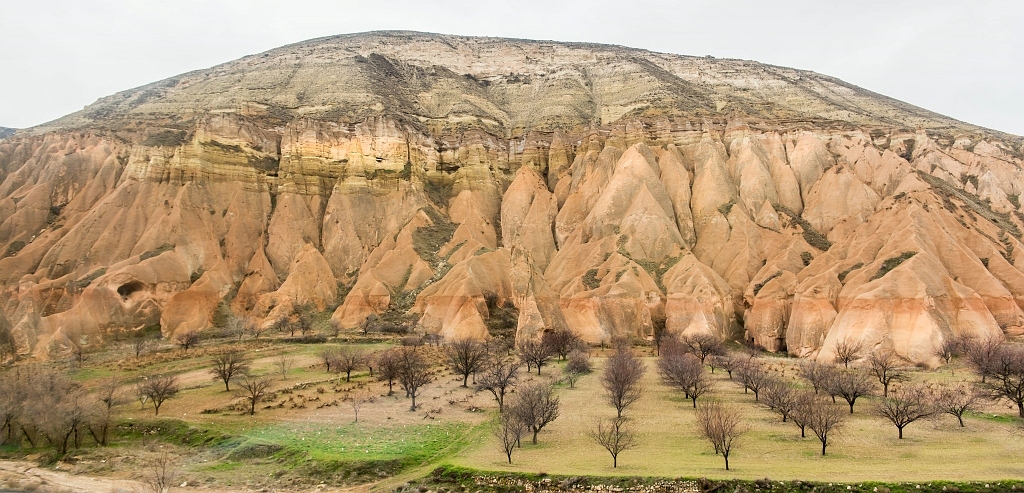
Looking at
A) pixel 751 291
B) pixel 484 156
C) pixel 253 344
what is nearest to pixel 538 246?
pixel 484 156

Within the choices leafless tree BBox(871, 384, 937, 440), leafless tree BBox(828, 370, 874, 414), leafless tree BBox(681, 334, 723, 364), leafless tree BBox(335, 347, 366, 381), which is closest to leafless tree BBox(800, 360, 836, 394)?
leafless tree BBox(828, 370, 874, 414)

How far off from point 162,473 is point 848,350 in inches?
1803

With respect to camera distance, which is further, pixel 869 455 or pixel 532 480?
pixel 869 455

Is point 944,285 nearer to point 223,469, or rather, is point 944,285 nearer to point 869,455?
Answer: point 869,455

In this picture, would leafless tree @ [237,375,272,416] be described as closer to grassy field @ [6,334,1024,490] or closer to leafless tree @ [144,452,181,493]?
grassy field @ [6,334,1024,490]

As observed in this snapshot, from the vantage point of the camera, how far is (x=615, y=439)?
23.5 meters

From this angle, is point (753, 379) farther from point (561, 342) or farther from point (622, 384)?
point (561, 342)

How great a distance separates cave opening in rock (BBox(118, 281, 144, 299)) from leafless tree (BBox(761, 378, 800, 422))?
212 ft

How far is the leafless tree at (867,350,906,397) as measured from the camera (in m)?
38.3

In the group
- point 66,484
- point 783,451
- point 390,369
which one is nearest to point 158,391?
point 66,484

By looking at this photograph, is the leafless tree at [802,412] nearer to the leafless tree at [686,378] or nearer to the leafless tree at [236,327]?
the leafless tree at [686,378]

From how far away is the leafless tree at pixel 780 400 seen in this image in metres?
29.1

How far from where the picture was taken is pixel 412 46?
144 meters

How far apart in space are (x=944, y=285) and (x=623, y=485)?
4430 cm
